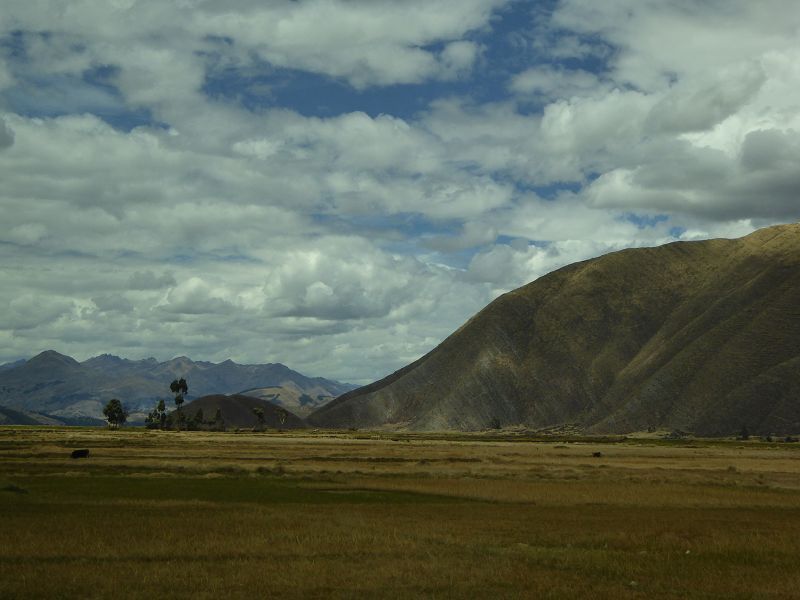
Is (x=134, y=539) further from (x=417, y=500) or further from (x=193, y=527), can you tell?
(x=417, y=500)

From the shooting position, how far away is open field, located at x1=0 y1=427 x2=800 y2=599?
858 inches

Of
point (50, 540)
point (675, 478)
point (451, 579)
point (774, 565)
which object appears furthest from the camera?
point (675, 478)

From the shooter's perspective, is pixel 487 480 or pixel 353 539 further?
pixel 487 480

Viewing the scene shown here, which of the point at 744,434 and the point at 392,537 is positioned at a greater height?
the point at 392,537

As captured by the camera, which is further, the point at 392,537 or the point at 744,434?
the point at 744,434

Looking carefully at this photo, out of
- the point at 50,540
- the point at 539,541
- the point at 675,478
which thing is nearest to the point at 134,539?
the point at 50,540

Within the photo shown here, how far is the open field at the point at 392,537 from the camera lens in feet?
71.5

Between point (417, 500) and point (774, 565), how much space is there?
2276cm

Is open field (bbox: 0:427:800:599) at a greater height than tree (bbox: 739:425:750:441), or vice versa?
open field (bbox: 0:427:800:599)

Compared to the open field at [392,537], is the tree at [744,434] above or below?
below

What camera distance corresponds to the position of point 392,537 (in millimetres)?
30141

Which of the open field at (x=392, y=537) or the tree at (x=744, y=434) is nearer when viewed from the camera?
the open field at (x=392, y=537)

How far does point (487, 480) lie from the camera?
59219 mm

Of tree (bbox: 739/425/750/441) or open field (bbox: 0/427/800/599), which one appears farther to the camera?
tree (bbox: 739/425/750/441)
